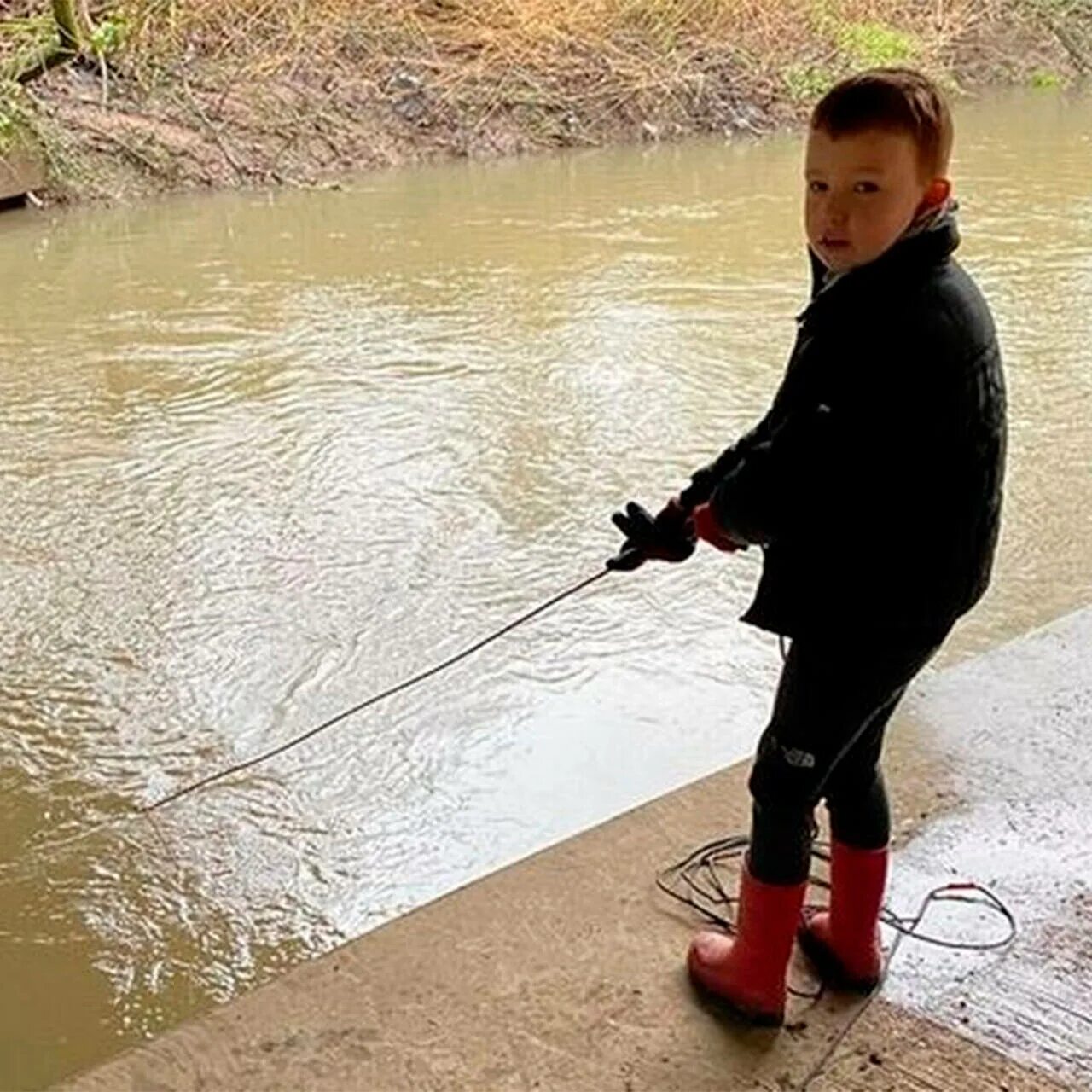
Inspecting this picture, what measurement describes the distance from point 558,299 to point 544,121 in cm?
475

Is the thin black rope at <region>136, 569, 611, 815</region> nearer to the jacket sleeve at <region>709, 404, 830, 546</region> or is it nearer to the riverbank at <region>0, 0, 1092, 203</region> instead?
the jacket sleeve at <region>709, 404, 830, 546</region>

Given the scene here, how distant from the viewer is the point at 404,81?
412 inches

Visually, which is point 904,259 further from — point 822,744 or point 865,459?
point 822,744

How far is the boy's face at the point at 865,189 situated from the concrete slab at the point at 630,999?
0.91m

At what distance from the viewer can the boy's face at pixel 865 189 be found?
1594 mm

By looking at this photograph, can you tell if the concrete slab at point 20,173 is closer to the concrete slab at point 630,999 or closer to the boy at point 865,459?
the concrete slab at point 630,999

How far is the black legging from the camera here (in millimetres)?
1707

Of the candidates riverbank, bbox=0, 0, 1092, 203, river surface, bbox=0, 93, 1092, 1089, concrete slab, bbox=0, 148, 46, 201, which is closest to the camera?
river surface, bbox=0, 93, 1092, 1089

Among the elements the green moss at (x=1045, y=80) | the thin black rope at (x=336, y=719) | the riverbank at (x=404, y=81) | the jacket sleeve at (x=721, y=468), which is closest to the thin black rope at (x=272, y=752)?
the thin black rope at (x=336, y=719)

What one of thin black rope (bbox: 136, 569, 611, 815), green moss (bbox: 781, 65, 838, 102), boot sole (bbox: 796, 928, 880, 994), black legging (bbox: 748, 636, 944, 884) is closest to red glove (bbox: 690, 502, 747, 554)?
black legging (bbox: 748, 636, 944, 884)

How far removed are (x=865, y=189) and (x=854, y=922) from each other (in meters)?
0.89

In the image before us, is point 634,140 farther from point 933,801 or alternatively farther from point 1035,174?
point 933,801

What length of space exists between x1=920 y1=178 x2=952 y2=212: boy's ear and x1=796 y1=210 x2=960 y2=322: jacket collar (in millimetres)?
17

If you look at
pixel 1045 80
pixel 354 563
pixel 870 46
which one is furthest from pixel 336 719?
pixel 1045 80
